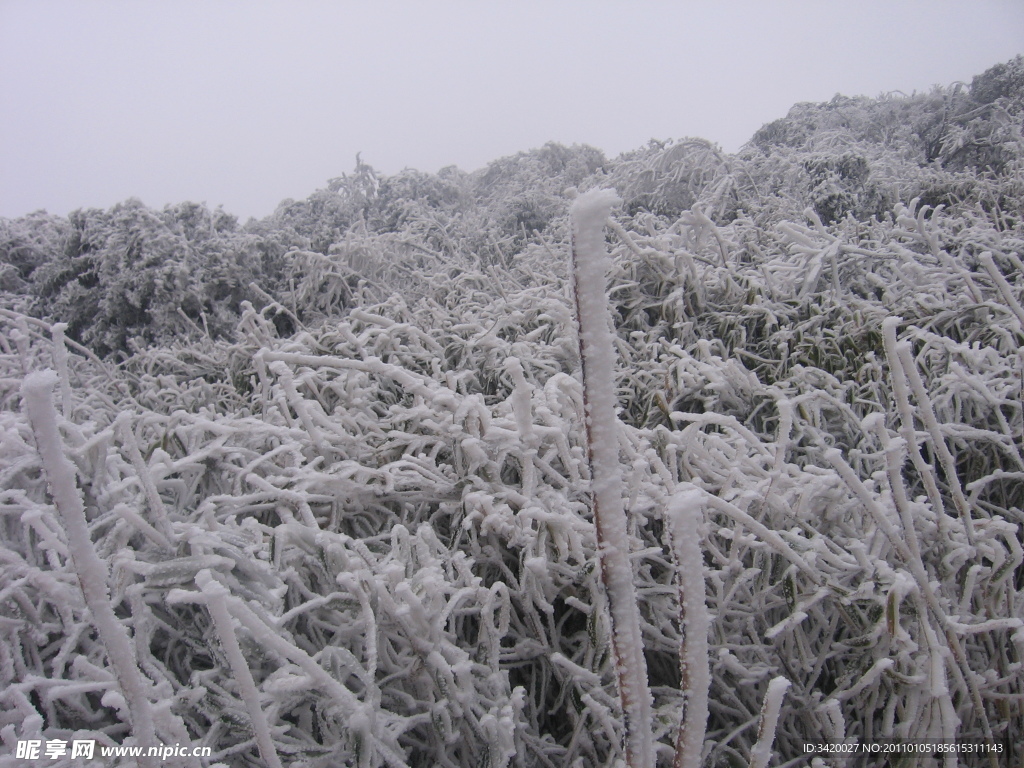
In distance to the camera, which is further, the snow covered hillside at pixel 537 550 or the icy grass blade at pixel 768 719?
the snow covered hillside at pixel 537 550

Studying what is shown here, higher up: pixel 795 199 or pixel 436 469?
pixel 795 199

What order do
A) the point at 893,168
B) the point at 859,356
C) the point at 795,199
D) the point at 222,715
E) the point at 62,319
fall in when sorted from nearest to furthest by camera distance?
the point at 222,715 → the point at 859,356 → the point at 62,319 → the point at 795,199 → the point at 893,168

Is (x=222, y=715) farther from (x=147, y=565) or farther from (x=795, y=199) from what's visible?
(x=795, y=199)

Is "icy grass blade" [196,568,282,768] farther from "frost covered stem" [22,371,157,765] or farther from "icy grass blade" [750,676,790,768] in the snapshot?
"icy grass blade" [750,676,790,768]

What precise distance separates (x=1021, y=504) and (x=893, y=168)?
5144 mm

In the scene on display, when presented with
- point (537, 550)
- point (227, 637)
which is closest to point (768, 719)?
point (227, 637)

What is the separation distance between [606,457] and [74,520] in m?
0.45

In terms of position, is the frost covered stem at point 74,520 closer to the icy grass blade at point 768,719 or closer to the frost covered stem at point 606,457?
the frost covered stem at point 606,457

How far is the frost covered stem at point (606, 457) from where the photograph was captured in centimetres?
42

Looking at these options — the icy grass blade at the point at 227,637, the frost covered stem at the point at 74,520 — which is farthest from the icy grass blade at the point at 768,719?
the frost covered stem at the point at 74,520

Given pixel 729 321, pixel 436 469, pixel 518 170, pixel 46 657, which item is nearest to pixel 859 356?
pixel 729 321

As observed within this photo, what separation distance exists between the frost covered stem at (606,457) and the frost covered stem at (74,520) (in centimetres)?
41

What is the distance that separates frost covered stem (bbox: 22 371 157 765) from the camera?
0.45 m

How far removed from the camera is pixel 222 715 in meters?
0.89
